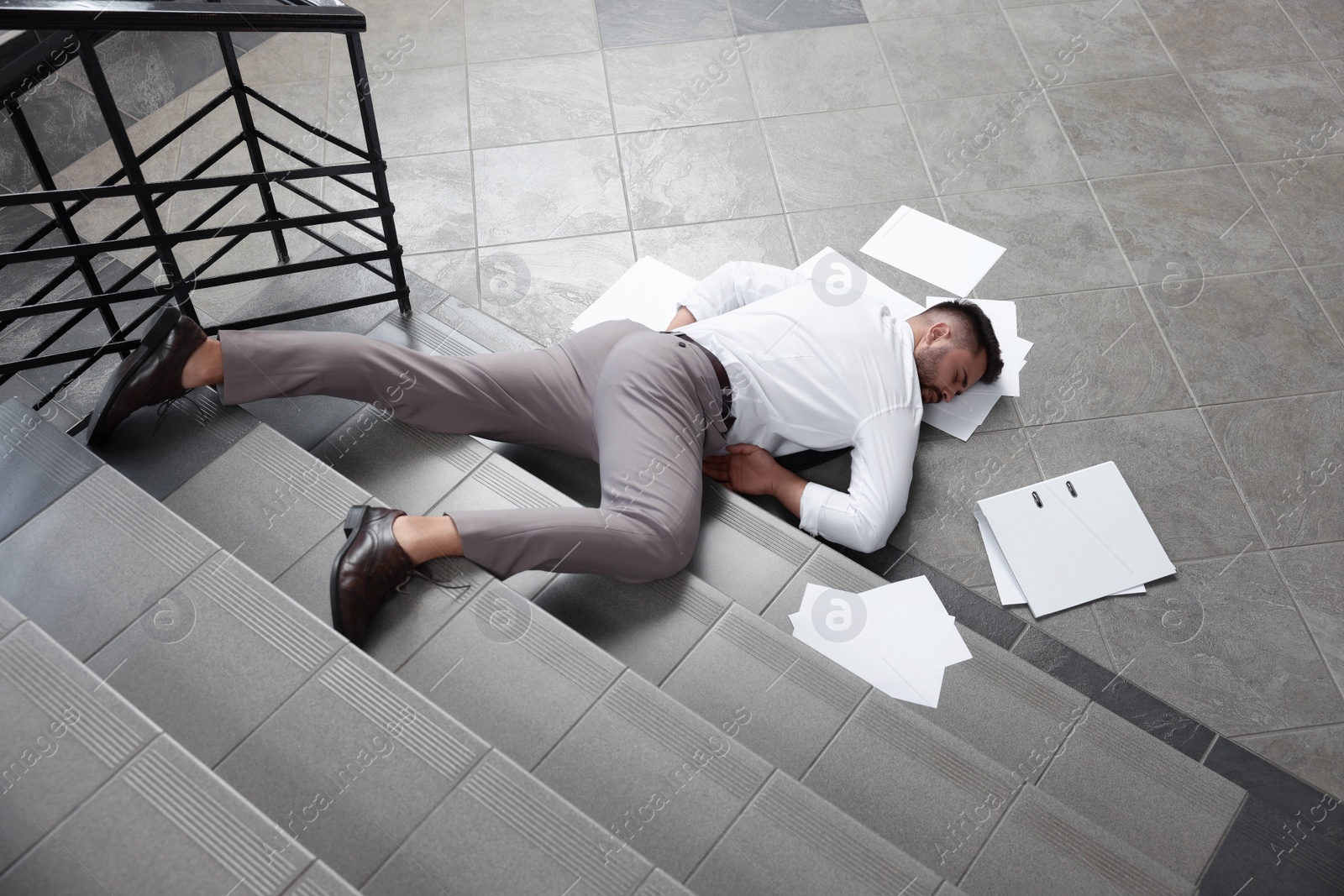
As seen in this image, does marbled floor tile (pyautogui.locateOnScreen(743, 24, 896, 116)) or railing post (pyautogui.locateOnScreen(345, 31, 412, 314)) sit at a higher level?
railing post (pyautogui.locateOnScreen(345, 31, 412, 314))

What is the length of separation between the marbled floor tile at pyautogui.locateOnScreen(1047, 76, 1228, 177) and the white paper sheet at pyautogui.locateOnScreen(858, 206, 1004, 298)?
577 mm

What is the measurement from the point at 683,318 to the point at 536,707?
1196mm

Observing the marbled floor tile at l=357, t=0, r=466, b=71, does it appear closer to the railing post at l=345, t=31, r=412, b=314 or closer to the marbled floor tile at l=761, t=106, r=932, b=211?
the railing post at l=345, t=31, r=412, b=314

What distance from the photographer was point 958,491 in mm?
2703

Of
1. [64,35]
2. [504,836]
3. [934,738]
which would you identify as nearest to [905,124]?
[934,738]

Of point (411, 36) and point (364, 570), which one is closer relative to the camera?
point (364, 570)

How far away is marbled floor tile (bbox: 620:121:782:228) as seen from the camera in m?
3.26

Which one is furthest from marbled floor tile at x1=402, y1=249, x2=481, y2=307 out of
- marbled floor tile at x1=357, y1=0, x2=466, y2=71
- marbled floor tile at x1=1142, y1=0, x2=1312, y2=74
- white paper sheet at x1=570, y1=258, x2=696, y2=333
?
marbled floor tile at x1=1142, y1=0, x2=1312, y2=74

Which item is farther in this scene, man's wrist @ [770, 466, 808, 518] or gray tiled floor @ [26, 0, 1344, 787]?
gray tiled floor @ [26, 0, 1344, 787]

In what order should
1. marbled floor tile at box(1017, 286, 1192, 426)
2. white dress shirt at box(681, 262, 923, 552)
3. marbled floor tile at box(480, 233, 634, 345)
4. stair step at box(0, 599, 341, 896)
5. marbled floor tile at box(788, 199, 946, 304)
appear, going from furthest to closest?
marbled floor tile at box(788, 199, 946, 304)
marbled floor tile at box(480, 233, 634, 345)
marbled floor tile at box(1017, 286, 1192, 426)
white dress shirt at box(681, 262, 923, 552)
stair step at box(0, 599, 341, 896)

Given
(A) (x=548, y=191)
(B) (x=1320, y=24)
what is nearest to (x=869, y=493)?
(A) (x=548, y=191)

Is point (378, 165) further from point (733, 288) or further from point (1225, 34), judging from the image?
point (1225, 34)

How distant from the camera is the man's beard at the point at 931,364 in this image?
8.29ft

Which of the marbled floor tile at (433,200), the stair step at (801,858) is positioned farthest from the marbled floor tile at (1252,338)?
the marbled floor tile at (433,200)
